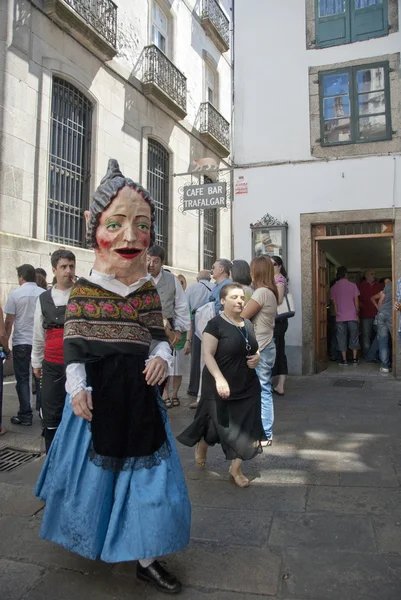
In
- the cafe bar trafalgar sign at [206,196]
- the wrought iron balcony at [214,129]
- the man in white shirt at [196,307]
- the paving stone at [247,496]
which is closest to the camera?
the paving stone at [247,496]

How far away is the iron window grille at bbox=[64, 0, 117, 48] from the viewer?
417 inches

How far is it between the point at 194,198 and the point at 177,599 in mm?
8033

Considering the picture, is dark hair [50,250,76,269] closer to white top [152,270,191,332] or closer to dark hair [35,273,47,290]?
white top [152,270,191,332]

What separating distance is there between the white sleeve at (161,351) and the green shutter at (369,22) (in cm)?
806

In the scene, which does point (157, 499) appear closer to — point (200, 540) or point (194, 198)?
point (200, 540)

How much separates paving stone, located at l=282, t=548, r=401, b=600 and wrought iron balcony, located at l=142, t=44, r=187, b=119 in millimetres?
12390

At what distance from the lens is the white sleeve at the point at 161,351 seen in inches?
103

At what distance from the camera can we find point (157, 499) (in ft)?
7.80

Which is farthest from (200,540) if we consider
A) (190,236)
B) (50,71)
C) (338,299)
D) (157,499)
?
(190,236)

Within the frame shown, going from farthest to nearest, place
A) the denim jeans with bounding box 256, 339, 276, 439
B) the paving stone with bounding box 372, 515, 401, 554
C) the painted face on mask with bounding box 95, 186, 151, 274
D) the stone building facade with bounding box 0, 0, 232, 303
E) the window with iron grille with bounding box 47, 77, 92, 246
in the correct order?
the window with iron grille with bounding box 47, 77, 92, 246 < the stone building facade with bounding box 0, 0, 232, 303 < the denim jeans with bounding box 256, 339, 276, 439 < the paving stone with bounding box 372, 515, 401, 554 < the painted face on mask with bounding box 95, 186, 151, 274

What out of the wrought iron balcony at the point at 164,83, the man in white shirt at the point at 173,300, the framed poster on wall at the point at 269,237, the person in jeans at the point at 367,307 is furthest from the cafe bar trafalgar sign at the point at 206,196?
the wrought iron balcony at the point at 164,83

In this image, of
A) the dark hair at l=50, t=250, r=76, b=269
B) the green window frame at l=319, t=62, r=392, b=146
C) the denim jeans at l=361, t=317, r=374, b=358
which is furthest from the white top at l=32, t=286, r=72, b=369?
the denim jeans at l=361, t=317, r=374, b=358

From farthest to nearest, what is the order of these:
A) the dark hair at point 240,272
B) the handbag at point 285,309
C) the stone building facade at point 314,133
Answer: the stone building facade at point 314,133 → the handbag at point 285,309 → the dark hair at point 240,272

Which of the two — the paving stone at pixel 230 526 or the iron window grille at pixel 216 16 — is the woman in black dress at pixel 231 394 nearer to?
the paving stone at pixel 230 526
